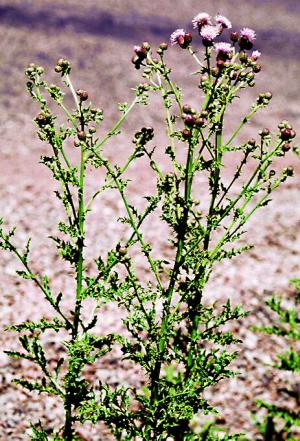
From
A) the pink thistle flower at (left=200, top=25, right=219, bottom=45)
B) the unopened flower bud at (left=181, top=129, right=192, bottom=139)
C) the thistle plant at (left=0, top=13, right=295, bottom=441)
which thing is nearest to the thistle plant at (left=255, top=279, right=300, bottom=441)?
the thistle plant at (left=0, top=13, right=295, bottom=441)

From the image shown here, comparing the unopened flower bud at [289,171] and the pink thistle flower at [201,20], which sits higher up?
the pink thistle flower at [201,20]

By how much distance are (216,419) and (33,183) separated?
4.97 m

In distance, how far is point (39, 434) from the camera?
10.0ft

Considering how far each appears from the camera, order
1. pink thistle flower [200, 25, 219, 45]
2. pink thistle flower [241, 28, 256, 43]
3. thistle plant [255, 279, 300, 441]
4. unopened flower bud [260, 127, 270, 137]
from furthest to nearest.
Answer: thistle plant [255, 279, 300, 441] → unopened flower bud [260, 127, 270, 137] → pink thistle flower [241, 28, 256, 43] → pink thistle flower [200, 25, 219, 45]

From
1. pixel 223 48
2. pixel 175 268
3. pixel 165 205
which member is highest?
pixel 223 48

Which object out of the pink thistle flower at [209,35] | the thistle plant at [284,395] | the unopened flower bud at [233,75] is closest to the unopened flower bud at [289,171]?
the unopened flower bud at [233,75]

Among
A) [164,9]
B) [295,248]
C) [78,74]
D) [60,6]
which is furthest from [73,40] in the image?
[295,248]

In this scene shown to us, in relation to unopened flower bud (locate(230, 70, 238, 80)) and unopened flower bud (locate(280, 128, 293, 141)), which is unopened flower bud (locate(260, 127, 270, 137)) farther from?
unopened flower bud (locate(230, 70, 238, 80))

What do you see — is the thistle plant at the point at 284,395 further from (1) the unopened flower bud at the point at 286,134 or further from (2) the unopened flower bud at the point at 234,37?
(2) the unopened flower bud at the point at 234,37

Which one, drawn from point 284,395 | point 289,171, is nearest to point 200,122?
point 289,171

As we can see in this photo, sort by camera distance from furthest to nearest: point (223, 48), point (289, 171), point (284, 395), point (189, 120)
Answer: point (284, 395) → point (289, 171) → point (223, 48) → point (189, 120)

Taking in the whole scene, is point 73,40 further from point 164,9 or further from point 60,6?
point 164,9

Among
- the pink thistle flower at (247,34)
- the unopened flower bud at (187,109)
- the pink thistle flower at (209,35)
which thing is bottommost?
the unopened flower bud at (187,109)

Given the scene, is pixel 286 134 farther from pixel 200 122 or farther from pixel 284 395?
pixel 284 395
